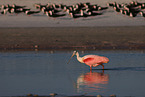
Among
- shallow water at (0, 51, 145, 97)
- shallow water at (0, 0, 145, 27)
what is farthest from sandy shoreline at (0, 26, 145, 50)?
shallow water at (0, 51, 145, 97)

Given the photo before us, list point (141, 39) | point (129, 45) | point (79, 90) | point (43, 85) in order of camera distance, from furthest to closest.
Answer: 1. point (141, 39)
2. point (129, 45)
3. point (43, 85)
4. point (79, 90)

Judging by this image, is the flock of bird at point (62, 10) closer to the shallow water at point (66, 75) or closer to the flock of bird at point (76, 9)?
the flock of bird at point (76, 9)

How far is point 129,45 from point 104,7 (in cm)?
1857

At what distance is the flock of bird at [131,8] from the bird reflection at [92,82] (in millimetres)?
25115

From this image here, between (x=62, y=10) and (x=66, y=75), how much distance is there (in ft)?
90.6

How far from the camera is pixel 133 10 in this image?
42531 mm

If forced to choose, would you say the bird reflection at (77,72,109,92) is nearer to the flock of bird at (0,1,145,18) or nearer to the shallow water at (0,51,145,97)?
the shallow water at (0,51,145,97)

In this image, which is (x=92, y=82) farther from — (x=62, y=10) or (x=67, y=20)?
(x=62, y=10)

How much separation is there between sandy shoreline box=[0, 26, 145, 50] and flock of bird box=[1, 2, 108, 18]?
5.32 metres

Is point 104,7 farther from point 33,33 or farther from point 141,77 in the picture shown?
point 141,77

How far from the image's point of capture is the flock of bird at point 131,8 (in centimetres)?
4111

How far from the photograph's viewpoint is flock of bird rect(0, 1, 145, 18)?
134 feet

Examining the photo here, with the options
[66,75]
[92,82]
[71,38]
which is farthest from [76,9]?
[92,82]

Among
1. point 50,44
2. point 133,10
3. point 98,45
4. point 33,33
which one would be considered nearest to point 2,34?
point 33,33
